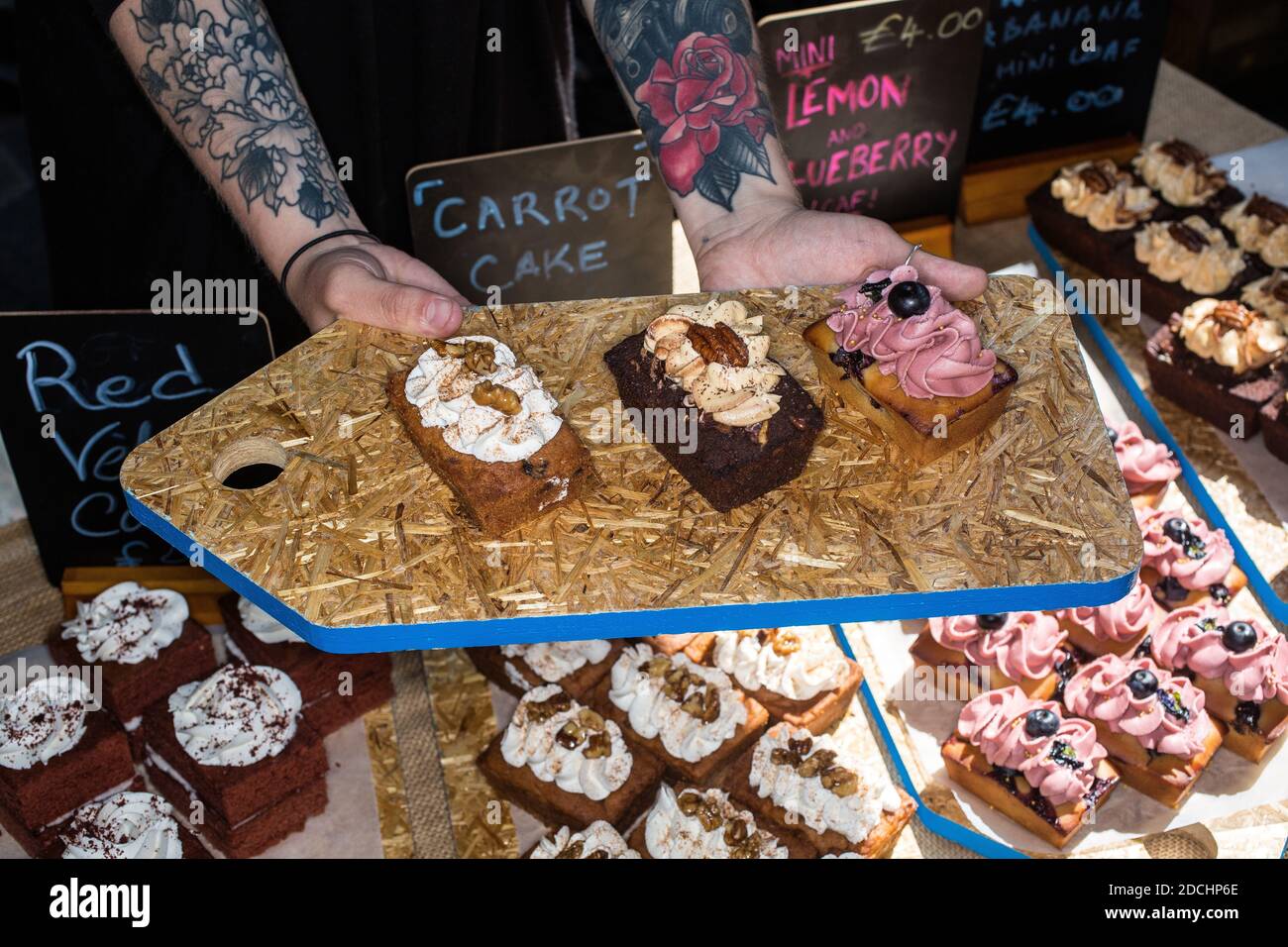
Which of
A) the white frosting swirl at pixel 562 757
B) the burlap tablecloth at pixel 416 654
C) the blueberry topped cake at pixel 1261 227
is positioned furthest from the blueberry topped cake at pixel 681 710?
the blueberry topped cake at pixel 1261 227

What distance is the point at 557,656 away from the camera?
4.04 meters

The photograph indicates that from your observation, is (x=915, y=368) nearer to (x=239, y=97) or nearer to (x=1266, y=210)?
(x=239, y=97)

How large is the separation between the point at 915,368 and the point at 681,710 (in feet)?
4.40

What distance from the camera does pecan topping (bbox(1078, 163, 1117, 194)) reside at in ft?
17.4

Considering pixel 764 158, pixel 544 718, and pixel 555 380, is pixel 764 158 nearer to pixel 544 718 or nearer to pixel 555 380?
pixel 555 380

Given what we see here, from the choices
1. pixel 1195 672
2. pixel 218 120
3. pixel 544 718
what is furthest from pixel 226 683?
pixel 1195 672

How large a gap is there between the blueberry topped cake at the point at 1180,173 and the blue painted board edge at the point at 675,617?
3.16 meters

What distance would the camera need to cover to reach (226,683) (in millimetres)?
3809

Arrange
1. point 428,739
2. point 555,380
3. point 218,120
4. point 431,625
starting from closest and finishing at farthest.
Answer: point 431,625 < point 555,380 < point 218,120 < point 428,739

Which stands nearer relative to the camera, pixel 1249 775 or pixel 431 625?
pixel 431 625

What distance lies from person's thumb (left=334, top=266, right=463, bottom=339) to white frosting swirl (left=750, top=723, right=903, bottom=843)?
1588 millimetres

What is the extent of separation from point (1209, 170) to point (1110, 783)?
9.80 feet

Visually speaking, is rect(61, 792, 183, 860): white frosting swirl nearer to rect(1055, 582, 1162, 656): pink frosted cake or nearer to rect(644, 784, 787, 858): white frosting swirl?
rect(644, 784, 787, 858): white frosting swirl

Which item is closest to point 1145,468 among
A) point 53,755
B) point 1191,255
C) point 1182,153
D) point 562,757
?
point 1191,255
